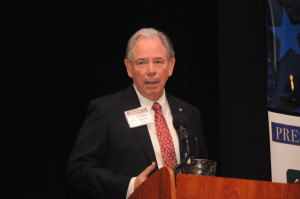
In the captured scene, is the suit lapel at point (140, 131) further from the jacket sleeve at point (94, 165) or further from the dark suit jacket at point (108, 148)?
the jacket sleeve at point (94, 165)

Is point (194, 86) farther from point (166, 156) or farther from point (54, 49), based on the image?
point (166, 156)

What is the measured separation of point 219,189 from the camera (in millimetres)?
1763

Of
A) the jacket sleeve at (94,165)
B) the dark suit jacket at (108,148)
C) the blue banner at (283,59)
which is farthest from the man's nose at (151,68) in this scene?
the blue banner at (283,59)

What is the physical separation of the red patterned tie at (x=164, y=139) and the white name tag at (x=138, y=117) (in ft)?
0.26

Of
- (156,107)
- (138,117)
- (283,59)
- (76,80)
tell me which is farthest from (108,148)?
(283,59)

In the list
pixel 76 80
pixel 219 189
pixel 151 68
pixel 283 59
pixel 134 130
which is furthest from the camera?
pixel 76 80

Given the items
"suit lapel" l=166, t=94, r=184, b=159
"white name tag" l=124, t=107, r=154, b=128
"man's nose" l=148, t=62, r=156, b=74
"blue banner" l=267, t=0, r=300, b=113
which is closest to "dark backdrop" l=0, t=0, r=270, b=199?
"blue banner" l=267, t=0, r=300, b=113

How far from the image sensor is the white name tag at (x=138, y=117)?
2.69 m

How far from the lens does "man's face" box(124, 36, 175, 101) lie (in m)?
2.85

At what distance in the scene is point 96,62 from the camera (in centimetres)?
395

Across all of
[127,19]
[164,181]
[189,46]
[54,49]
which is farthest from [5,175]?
[164,181]

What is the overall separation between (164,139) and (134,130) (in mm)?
210

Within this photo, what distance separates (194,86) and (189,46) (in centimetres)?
42

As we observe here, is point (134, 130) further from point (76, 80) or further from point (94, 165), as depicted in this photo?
point (76, 80)
